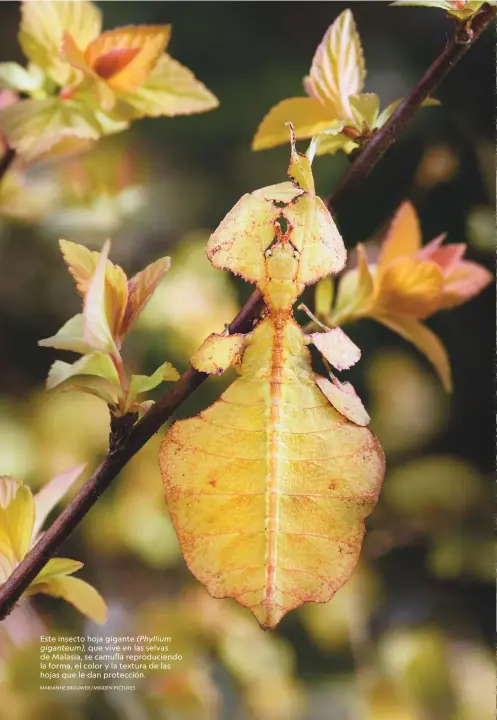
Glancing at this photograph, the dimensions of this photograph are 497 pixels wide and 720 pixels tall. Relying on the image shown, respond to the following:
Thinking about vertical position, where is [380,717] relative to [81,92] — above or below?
below

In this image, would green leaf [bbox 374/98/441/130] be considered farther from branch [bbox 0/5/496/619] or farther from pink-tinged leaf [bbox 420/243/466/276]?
pink-tinged leaf [bbox 420/243/466/276]

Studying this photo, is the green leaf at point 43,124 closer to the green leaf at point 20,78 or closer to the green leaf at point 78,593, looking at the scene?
the green leaf at point 20,78

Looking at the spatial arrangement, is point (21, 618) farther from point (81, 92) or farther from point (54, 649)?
point (81, 92)

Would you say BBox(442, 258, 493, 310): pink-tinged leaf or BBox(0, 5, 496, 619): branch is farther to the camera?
BBox(442, 258, 493, 310): pink-tinged leaf

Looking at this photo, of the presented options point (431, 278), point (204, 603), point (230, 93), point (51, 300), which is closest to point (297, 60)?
point (230, 93)

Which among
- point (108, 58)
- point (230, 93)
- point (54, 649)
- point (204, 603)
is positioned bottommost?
point (204, 603)

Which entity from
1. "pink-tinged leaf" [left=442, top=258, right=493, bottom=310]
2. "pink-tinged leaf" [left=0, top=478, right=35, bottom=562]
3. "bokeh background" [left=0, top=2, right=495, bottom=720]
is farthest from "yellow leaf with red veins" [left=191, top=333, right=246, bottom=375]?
"bokeh background" [left=0, top=2, right=495, bottom=720]

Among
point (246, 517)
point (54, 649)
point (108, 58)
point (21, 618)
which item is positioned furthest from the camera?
point (21, 618)
